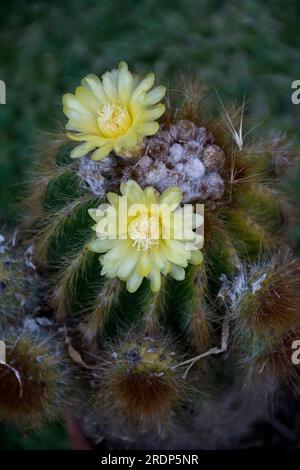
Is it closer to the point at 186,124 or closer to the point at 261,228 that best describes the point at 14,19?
the point at 186,124

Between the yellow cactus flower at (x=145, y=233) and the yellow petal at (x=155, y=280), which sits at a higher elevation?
the yellow cactus flower at (x=145, y=233)

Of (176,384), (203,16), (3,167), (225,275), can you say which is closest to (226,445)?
(176,384)

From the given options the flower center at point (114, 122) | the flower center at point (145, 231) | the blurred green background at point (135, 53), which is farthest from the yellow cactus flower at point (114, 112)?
the blurred green background at point (135, 53)

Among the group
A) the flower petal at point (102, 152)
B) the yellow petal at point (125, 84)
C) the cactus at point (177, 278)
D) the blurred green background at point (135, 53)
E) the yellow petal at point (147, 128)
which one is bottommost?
the cactus at point (177, 278)

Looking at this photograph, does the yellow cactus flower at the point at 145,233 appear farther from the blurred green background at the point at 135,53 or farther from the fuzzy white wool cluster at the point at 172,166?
the blurred green background at the point at 135,53

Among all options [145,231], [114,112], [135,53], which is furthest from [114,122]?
[135,53]

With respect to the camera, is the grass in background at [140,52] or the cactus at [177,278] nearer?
the cactus at [177,278]

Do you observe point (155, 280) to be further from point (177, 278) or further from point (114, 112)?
point (114, 112)
